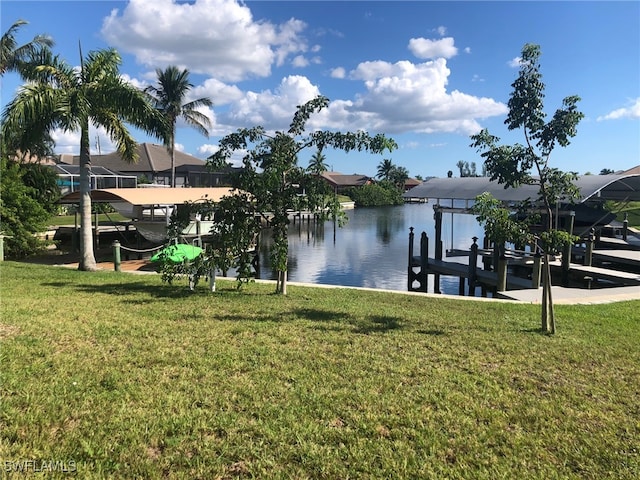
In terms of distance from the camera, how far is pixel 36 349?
17.4 ft

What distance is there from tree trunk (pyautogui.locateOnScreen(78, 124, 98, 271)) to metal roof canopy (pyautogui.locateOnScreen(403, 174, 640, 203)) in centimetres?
1365

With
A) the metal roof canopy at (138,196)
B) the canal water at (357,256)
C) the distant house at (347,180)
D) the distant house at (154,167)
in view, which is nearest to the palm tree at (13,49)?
the metal roof canopy at (138,196)

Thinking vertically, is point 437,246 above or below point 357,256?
above

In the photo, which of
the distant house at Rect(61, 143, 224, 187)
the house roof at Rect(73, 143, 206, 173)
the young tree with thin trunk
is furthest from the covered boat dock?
the house roof at Rect(73, 143, 206, 173)

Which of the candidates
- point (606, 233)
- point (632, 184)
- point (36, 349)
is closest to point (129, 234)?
point (36, 349)

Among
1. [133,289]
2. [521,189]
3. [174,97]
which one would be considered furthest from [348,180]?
[133,289]

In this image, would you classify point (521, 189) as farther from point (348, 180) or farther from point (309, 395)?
point (348, 180)

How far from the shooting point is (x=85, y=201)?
13625 mm

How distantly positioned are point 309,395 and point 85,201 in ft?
38.4

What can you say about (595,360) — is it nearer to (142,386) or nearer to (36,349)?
(142,386)

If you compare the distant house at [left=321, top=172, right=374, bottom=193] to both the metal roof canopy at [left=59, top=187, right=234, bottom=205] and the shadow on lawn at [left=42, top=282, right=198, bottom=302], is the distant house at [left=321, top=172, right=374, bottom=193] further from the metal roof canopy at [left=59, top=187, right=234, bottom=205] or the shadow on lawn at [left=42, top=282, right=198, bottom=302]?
the shadow on lawn at [left=42, top=282, right=198, bottom=302]

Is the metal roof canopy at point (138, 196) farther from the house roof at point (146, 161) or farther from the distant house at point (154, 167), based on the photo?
the house roof at point (146, 161)

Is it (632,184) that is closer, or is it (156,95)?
(632,184)

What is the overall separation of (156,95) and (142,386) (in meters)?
35.5
